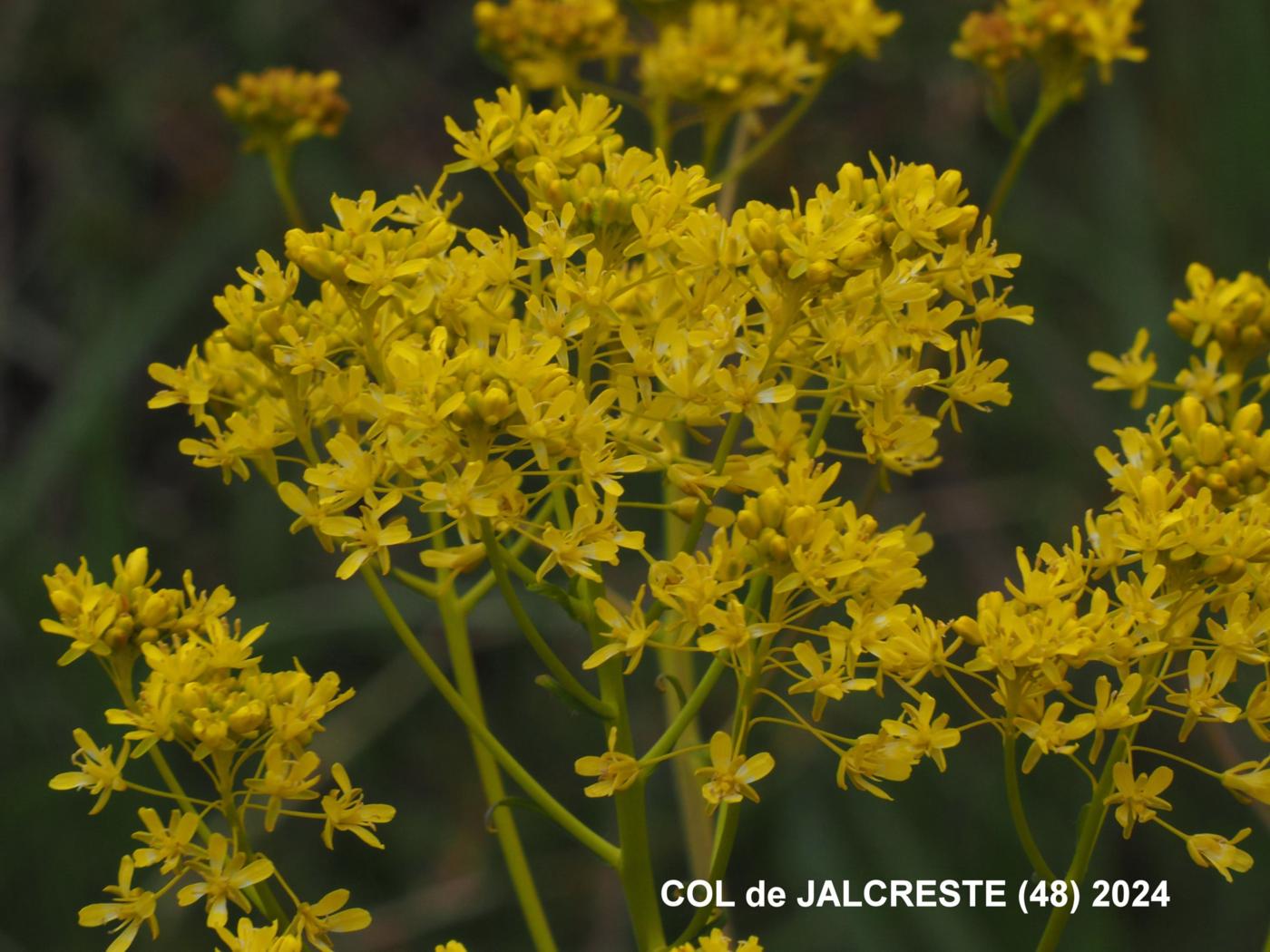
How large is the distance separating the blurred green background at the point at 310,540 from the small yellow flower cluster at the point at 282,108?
1.74 m

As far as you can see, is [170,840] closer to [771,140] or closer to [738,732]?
[738,732]

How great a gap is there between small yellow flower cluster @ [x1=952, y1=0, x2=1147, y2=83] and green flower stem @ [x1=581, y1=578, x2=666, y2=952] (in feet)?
7.23

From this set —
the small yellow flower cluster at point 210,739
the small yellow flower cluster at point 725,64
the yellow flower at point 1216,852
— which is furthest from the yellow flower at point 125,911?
the small yellow flower cluster at point 725,64

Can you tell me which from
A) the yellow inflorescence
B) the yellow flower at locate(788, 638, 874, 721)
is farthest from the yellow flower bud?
the yellow flower at locate(788, 638, 874, 721)

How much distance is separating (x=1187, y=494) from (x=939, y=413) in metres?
0.45

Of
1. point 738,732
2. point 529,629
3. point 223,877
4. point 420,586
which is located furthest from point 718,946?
point 420,586

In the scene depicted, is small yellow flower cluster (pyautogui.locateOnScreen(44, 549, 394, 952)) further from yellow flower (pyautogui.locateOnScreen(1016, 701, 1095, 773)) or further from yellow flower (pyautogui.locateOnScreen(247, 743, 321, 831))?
yellow flower (pyautogui.locateOnScreen(1016, 701, 1095, 773))

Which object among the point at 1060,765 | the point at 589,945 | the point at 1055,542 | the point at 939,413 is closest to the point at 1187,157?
the point at 1055,542

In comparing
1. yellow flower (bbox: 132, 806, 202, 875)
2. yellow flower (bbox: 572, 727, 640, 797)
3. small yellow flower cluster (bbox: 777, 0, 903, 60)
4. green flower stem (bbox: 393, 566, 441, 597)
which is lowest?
yellow flower (bbox: 132, 806, 202, 875)

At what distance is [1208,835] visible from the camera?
2.38 meters

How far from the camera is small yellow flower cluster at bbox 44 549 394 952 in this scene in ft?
7.32

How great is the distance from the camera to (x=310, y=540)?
22.0 feet

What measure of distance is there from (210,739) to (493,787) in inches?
27.2

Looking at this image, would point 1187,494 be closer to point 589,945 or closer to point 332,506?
point 332,506
